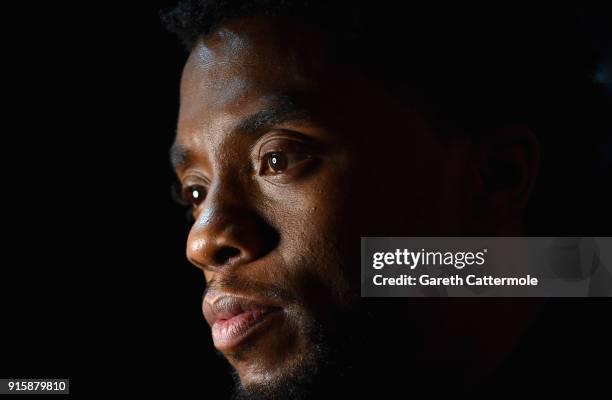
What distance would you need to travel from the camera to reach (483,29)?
1.46 m

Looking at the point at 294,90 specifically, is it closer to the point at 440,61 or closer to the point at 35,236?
the point at 440,61

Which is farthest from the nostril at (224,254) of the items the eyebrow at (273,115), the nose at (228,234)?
the eyebrow at (273,115)

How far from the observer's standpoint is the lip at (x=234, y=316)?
1314 millimetres

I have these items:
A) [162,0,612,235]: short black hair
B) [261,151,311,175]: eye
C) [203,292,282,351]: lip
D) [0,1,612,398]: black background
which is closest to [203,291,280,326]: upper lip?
[203,292,282,351]: lip

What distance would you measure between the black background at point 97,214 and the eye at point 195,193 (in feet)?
1.73

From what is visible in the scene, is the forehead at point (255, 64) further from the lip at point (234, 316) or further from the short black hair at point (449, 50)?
the lip at point (234, 316)

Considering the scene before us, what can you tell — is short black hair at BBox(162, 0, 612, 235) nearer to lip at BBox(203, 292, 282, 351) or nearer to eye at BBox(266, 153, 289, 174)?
eye at BBox(266, 153, 289, 174)

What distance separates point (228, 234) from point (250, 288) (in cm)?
12

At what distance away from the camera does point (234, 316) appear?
1354 mm

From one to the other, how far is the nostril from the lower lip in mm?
114

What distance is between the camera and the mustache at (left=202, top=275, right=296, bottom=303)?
50.9 inches

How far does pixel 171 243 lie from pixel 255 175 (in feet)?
2.77

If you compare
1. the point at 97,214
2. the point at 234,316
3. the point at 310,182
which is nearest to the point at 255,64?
the point at 310,182

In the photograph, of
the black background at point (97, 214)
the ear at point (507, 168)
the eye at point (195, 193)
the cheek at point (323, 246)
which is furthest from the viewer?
the black background at point (97, 214)
